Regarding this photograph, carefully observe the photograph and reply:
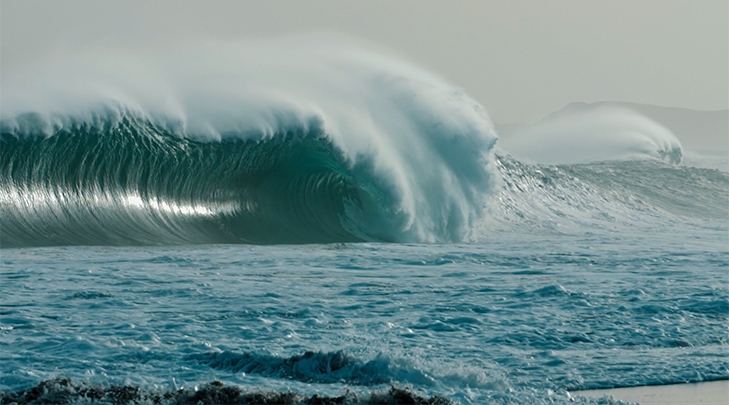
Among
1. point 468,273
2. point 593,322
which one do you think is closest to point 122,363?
point 593,322

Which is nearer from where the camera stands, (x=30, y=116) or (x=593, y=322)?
(x=593, y=322)

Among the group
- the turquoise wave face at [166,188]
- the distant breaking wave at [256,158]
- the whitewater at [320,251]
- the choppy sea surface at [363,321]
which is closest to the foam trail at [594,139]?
the whitewater at [320,251]

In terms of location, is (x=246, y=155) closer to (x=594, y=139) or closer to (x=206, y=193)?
(x=206, y=193)

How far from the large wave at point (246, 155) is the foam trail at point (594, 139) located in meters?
14.9

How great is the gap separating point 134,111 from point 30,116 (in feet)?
4.86

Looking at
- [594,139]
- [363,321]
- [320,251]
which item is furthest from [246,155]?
[594,139]

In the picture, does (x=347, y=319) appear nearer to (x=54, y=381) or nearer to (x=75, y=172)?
(x=54, y=381)

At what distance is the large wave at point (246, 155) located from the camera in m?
12.3

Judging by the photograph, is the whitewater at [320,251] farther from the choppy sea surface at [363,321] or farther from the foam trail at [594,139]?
the foam trail at [594,139]

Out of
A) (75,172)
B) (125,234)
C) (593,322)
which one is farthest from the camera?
(75,172)

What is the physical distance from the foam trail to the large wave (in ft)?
48.9

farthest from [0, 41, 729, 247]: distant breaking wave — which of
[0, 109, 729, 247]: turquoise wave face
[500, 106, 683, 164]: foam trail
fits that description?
[500, 106, 683, 164]: foam trail

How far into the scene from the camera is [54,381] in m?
4.44

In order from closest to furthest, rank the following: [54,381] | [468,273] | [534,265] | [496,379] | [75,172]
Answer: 1. [54,381]
2. [496,379]
3. [468,273]
4. [534,265]
5. [75,172]
